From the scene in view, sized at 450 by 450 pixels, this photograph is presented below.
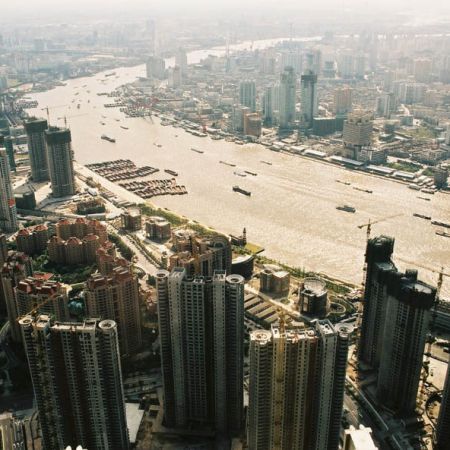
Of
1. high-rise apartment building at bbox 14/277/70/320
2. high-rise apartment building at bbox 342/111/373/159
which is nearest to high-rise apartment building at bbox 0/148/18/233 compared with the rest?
high-rise apartment building at bbox 14/277/70/320

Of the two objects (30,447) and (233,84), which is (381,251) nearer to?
(30,447)

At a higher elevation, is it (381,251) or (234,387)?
(381,251)

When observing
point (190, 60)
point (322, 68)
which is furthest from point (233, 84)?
point (190, 60)

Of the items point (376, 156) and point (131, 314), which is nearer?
point (131, 314)

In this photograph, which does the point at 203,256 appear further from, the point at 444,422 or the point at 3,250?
the point at 444,422

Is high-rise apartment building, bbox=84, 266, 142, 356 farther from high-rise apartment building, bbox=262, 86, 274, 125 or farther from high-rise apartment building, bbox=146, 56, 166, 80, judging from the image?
high-rise apartment building, bbox=146, 56, 166, 80

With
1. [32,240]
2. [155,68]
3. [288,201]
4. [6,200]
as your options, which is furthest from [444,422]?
[155,68]
